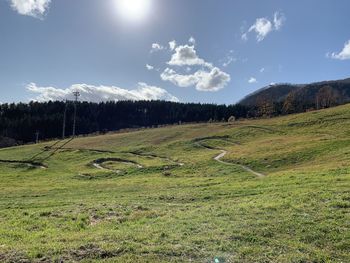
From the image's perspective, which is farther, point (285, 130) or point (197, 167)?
point (285, 130)

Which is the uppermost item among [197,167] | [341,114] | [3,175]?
[341,114]

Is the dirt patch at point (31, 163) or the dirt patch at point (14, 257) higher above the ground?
the dirt patch at point (14, 257)

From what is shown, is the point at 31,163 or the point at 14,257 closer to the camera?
the point at 14,257

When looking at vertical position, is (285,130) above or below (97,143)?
above

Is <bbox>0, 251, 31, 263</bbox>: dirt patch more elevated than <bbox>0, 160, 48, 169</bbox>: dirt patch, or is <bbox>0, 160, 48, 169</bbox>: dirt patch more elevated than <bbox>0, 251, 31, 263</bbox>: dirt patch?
<bbox>0, 251, 31, 263</bbox>: dirt patch

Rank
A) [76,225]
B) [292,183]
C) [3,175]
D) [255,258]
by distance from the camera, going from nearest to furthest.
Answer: [255,258], [76,225], [292,183], [3,175]

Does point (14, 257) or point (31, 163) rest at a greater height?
point (14, 257)

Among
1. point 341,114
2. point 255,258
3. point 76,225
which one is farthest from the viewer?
point 341,114

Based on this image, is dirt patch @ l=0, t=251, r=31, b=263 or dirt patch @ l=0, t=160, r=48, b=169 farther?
dirt patch @ l=0, t=160, r=48, b=169

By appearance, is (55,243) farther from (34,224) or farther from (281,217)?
(281,217)

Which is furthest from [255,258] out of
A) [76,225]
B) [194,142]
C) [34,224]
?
[194,142]

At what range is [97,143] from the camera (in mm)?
97688

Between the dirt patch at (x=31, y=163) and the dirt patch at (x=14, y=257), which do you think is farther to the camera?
the dirt patch at (x=31, y=163)

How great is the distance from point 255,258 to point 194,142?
2899 inches
